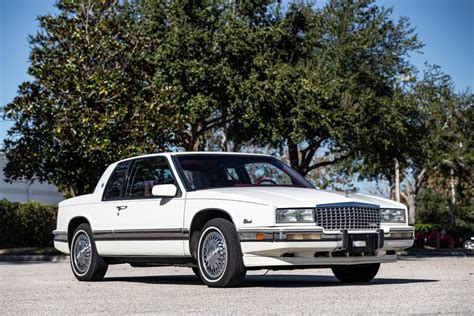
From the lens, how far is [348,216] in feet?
36.8

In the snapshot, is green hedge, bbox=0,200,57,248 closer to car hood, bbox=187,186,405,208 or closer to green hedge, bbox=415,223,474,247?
car hood, bbox=187,186,405,208

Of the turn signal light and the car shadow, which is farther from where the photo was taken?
the car shadow

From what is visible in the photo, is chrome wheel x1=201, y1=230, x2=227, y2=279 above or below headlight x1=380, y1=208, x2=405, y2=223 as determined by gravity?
below

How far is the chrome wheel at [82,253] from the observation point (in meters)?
13.4

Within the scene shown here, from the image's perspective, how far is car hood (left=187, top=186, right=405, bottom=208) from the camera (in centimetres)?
1090

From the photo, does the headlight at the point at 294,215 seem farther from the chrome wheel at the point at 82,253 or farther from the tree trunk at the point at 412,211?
the tree trunk at the point at 412,211

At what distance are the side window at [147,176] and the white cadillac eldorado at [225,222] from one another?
0.02 m

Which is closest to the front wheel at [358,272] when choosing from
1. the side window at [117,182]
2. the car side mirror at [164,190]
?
the car side mirror at [164,190]

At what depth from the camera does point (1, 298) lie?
10.4m

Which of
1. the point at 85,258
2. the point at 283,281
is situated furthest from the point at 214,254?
the point at 85,258

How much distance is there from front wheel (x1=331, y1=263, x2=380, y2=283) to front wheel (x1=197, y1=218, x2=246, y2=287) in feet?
5.78

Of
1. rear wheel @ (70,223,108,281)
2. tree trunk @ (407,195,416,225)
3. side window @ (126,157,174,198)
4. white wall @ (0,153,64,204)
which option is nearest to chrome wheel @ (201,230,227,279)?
side window @ (126,157,174,198)

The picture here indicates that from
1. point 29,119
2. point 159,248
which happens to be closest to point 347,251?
point 159,248

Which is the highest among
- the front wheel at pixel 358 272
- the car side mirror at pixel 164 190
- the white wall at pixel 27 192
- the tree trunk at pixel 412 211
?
the white wall at pixel 27 192
